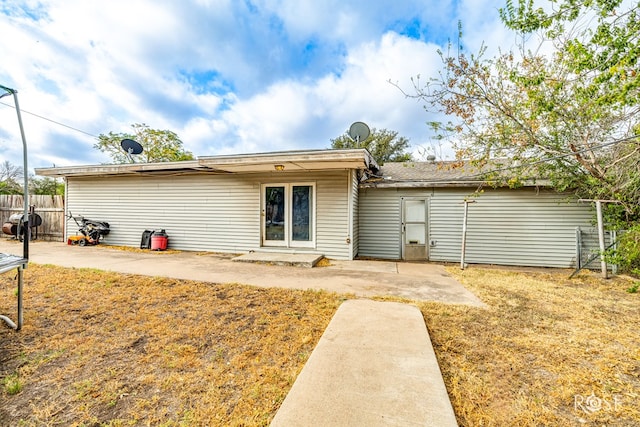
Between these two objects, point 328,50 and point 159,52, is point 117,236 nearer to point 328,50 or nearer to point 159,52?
point 159,52

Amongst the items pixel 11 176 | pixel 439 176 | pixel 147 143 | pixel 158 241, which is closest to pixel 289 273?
pixel 158 241

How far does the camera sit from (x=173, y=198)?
8.20 m

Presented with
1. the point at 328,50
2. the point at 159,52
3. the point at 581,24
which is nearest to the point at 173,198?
the point at 159,52

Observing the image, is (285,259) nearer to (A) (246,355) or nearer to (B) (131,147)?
(A) (246,355)

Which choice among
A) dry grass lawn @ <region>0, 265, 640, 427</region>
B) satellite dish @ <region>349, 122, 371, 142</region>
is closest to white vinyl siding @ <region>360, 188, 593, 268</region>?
satellite dish @ <region>349, 122, 371, 142</region>

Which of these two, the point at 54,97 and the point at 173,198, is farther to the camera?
the point at 54,97

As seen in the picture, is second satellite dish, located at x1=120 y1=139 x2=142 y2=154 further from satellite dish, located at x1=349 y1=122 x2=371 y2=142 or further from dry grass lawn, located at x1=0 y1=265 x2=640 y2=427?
satellite dish, located at x1=349 y1=122 x2=371 y2=142

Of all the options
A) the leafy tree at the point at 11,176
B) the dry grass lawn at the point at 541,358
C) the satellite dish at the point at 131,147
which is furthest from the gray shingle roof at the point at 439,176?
the leafy tree at the point at 11,176

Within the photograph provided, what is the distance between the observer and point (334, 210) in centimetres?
692

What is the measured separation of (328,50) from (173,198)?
733 centimetres

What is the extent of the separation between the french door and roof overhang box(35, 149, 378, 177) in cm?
57

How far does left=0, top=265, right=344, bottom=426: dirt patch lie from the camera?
164 cm

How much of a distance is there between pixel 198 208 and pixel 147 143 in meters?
12.9

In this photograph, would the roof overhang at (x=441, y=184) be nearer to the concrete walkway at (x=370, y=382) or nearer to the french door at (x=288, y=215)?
the french door at (x=288, y=215)
